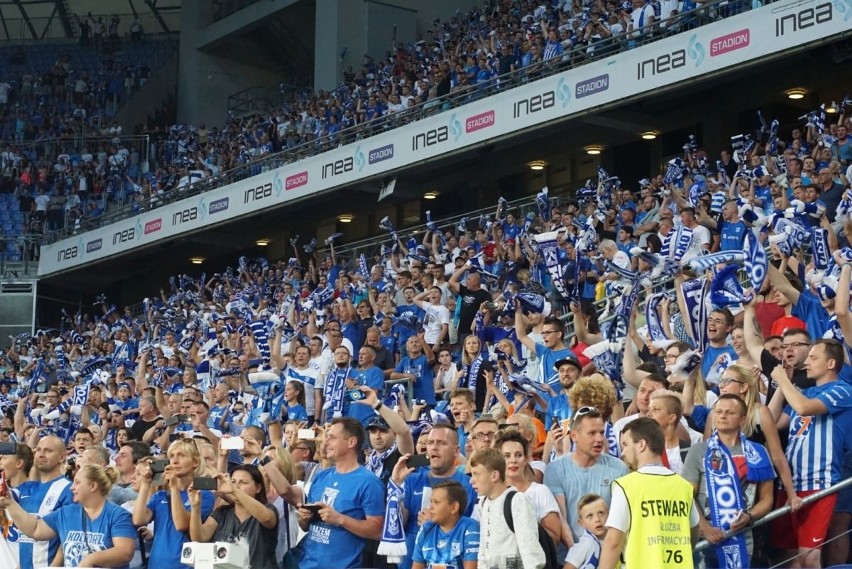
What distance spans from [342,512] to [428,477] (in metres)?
0.50

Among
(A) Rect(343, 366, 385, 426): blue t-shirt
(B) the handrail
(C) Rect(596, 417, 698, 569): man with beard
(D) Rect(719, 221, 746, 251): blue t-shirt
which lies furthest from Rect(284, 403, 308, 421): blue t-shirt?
(C) Rect(596, 417, 698, 569): man with beard

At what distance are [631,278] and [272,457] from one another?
177 inches

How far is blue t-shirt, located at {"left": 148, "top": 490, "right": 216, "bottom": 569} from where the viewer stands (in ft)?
23.7

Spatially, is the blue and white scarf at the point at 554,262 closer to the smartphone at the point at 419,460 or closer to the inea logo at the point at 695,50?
the inea logo at the point at 695,50

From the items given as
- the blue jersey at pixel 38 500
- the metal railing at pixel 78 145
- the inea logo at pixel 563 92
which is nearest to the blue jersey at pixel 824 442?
the blue jersey at pixel 38 500

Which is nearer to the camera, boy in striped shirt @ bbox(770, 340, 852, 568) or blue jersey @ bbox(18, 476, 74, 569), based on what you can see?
boy in striped shirt @ bbox(770, 340, 852, 568)

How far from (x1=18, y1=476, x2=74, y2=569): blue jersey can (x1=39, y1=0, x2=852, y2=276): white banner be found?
11.6 metres

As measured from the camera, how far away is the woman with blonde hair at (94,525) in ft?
23.9

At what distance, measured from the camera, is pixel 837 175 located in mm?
13070

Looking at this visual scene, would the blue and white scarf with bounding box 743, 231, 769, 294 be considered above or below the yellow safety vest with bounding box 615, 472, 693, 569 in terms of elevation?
above

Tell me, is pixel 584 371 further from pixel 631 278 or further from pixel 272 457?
pixel 272 457

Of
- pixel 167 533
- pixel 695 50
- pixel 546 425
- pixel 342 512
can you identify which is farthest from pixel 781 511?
pixel 695 50

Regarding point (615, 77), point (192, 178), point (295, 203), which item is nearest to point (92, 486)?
point (615, 77)

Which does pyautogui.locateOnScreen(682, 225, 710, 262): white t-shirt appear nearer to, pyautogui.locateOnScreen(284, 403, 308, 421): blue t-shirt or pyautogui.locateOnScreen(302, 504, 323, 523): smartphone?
pyautogui.locateOnScreen(284, 403, 308, 421): blue t-shirt
